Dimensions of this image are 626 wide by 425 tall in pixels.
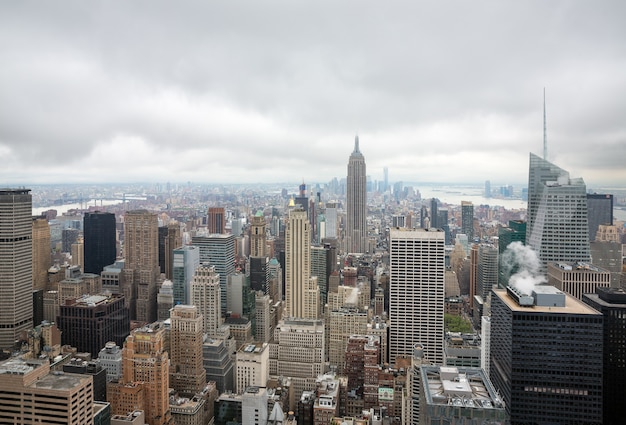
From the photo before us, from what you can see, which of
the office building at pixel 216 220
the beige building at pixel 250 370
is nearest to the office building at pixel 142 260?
the office building at pixel 216 220

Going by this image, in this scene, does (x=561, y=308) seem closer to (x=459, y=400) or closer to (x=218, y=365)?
(x=459, y=400)

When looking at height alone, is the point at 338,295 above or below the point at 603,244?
below

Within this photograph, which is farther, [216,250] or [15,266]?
[216,250]

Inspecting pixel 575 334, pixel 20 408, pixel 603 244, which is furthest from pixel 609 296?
pixel 20 408

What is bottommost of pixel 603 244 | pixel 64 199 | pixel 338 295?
pixel 338 295

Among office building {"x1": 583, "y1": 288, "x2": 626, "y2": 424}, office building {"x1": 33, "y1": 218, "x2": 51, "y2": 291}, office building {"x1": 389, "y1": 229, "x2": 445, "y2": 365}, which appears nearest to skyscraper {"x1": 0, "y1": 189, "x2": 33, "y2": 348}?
office building {"x1": 33, "y1": 218, "x2": 51, "y2": 291}

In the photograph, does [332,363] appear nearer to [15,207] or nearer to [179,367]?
[179,367]

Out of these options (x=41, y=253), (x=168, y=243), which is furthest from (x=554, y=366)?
(x=41, y=253)

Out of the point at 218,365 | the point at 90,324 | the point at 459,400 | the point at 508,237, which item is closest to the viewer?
the point at 459,400
